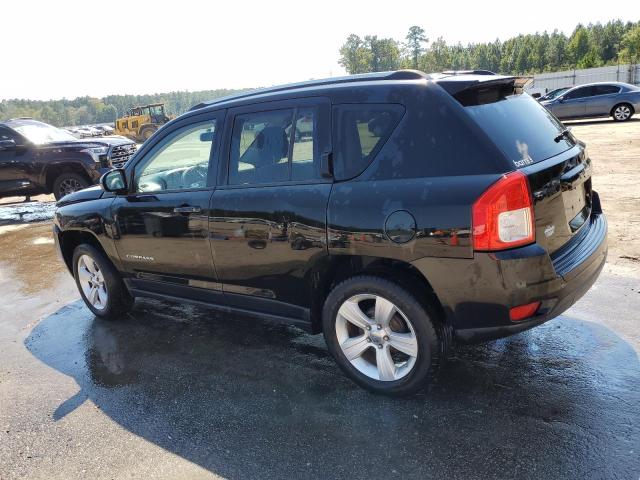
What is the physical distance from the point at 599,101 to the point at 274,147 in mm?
19082

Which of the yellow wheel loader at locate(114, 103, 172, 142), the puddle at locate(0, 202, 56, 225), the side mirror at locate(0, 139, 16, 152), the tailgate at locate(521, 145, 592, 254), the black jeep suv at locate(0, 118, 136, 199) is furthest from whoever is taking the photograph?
the yellow wheel loader at locate(114, 103, 172, 142)

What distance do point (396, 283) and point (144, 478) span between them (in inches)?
67.3

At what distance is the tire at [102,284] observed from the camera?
15.4 feet

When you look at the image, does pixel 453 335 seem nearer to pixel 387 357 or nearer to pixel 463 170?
pixel 387 357

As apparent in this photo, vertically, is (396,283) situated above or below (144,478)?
above

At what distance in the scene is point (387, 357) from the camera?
10.3 feet

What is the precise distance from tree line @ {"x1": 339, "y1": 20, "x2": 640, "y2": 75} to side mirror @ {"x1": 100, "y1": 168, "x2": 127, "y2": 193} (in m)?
92.3

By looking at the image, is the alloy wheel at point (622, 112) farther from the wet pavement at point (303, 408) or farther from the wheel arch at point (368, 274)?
the wheel arch at point (368, 274)

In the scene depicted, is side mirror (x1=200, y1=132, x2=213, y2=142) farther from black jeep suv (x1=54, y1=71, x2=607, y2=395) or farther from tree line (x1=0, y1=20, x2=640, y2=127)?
tree line (x1=0, y1=20, x2=640, y2=127)

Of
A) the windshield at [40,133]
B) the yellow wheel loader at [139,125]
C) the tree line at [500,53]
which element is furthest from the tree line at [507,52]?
the windshield at [40,133]

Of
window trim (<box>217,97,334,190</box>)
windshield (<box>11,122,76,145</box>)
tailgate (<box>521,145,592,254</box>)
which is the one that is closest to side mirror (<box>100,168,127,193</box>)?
window trim (<box>217,97,334,190</box>)

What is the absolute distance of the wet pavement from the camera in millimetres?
2623

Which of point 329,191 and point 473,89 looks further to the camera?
point 329,191

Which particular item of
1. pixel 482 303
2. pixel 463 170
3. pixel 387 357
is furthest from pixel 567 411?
pixel 463 170
